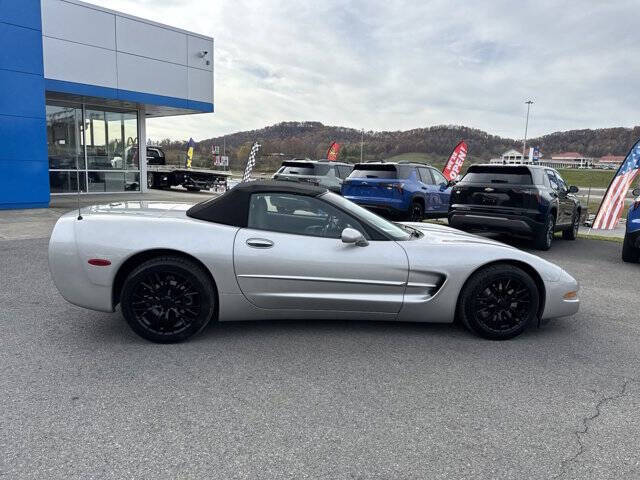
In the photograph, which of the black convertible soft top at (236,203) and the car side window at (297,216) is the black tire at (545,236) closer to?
the car side window at (297,216)

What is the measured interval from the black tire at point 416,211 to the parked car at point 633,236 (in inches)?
178

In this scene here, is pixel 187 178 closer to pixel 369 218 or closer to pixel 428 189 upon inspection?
pixel 428 189

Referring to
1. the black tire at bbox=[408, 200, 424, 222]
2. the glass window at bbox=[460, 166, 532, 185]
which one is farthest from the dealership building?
the glass window at bbox=[460, 166, 532, 185]

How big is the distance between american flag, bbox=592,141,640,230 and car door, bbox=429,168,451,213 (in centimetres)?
515

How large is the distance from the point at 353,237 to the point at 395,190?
24.9 ft

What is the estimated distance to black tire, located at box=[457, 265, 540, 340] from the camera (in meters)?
4.16

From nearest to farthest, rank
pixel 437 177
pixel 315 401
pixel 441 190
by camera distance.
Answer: pixel 315 401 → pixel 441 190 → pixel 437 177

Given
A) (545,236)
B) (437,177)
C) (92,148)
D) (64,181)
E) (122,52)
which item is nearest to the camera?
(545,236)

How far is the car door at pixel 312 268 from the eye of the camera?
393 cm

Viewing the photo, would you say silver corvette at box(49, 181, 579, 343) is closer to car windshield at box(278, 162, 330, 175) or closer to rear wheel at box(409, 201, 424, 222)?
rear wheel at box(409, 201, 424, 222)

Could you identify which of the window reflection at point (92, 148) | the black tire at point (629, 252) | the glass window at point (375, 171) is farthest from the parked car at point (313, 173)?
the black tire at point (629, 252)

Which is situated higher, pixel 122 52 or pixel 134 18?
pixel 134 18

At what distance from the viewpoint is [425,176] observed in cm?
1225

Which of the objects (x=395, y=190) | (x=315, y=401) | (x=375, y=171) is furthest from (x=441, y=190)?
(x=315, y=401)
